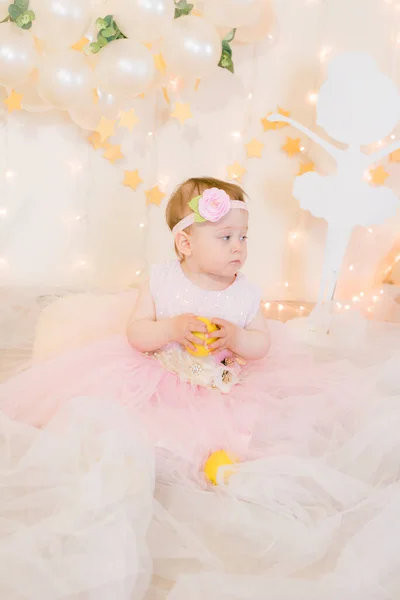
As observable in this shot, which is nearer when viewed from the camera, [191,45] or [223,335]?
[223,335]

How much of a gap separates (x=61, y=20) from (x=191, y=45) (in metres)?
0.39

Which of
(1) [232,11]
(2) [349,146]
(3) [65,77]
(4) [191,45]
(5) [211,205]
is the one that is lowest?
(5) [211,205]

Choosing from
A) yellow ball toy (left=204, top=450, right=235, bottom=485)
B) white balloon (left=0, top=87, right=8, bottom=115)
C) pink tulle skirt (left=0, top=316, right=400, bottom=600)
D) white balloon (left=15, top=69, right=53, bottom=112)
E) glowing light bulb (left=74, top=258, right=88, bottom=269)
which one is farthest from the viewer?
glowing light bulb (left=74, top=258, right=88, bottom=269)

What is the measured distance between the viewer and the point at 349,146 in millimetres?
1922

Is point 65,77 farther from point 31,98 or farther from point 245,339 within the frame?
point 245,339

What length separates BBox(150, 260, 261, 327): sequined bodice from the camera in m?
1.42

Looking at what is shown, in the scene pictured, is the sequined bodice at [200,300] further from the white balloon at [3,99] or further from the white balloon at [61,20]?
the white balloon at [3,99]

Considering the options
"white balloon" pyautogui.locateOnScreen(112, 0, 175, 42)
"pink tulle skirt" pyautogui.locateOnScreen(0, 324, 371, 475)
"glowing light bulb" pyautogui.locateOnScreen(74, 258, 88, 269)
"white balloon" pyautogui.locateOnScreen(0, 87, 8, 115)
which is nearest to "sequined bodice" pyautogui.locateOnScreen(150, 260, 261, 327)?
"pink tulle skirt" pyautogui.locateOnScreen(0, 324, 371, 475)

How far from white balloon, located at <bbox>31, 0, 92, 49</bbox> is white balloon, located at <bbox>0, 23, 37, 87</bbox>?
0.18ft

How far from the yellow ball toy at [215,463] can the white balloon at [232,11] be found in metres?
1.45

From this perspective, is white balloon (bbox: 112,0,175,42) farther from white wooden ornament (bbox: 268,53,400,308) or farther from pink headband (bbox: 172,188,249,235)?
pink headband (bbox: 172,188,249,235)

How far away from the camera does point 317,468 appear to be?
3.31 feet

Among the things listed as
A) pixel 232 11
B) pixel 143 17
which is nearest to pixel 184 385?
pixel 143 17

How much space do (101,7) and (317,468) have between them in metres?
1.67
